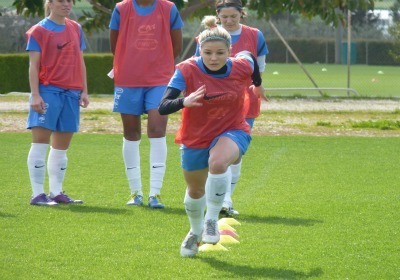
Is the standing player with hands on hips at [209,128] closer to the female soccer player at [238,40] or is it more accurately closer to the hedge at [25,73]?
the female soccer player at [238,40]

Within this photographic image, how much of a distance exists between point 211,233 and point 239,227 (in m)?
1.06

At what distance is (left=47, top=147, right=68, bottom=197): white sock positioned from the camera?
8.88m

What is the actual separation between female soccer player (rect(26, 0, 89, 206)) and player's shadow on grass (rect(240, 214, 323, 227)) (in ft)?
5.49

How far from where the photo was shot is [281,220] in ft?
25.9

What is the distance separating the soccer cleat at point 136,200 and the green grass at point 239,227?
14 cm

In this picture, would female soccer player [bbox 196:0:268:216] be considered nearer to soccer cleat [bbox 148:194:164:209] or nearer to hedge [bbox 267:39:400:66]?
soccer cleat [bbox 148:194:164:209]

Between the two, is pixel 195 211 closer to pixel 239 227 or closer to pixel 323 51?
pixel 239 227

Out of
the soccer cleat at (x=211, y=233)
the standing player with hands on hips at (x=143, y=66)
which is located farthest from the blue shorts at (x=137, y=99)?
the soccer cleat at (x=211, y=233)

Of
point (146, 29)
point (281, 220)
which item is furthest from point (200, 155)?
point (146, 29)

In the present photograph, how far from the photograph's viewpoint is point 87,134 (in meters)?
15.4

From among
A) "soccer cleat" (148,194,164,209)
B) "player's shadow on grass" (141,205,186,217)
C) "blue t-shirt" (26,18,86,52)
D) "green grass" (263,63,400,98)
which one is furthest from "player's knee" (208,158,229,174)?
"green grass" (263,63,400,98)

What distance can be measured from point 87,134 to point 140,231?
26.9 feet

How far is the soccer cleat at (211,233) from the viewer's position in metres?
6.52

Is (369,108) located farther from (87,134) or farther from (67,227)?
(67,227)
